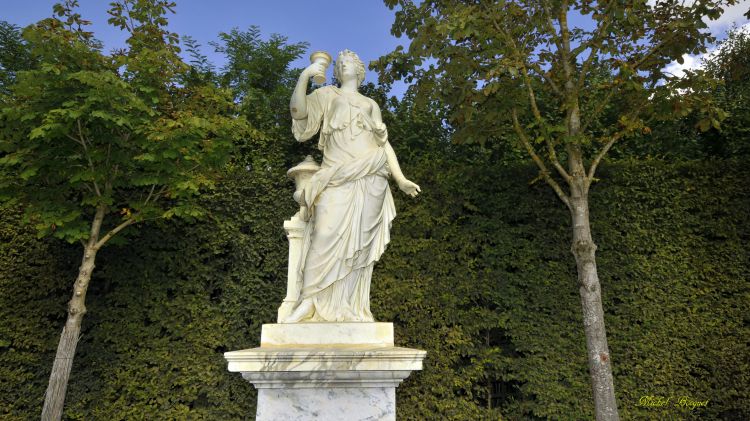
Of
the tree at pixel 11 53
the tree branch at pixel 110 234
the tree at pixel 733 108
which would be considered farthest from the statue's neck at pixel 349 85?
the tree at pixel 11 53

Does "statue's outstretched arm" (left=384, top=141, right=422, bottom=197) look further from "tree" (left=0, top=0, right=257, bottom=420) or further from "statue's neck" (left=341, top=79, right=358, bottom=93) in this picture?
"tree" (left=0, top=0, right=257, bottom=420)

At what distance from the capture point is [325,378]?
3.54 metres

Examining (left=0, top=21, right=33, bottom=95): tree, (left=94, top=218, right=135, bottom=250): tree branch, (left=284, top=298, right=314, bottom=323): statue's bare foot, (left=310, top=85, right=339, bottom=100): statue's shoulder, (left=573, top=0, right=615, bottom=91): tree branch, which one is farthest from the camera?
(left=0, top=21, right=33, bottom=95): tree

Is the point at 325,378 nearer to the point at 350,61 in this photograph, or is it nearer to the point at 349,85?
the point at 349,85

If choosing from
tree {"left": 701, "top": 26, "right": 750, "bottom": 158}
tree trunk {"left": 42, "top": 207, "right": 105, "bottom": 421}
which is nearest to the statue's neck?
tree trunk {"left": 42, "top": 207, "right": 105, "bottom": 421}

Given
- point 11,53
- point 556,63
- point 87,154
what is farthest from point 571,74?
point 11,53

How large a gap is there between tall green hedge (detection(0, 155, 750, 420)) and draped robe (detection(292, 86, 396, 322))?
3.22 m

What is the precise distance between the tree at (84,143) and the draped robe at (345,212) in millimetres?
2844

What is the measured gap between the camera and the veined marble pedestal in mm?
3504

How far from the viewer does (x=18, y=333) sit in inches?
284

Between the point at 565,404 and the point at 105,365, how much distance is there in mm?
6132

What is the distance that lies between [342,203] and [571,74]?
4.14m

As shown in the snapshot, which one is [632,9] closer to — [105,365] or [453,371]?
[453,371]

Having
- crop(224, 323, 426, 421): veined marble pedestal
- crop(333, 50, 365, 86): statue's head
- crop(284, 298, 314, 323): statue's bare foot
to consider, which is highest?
crop(333, 50, 365, 86): statue's head
